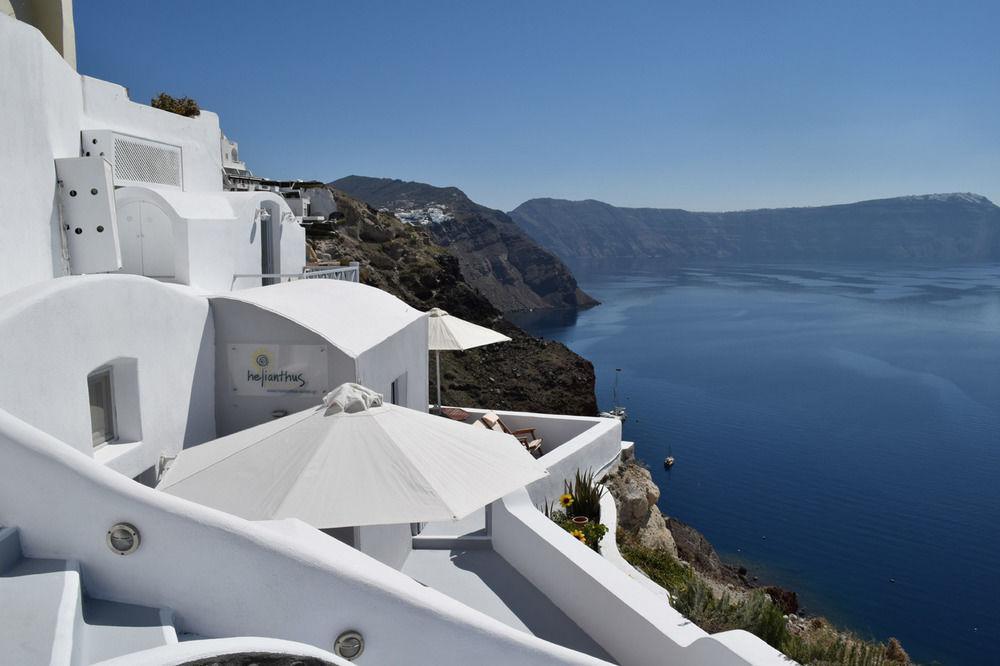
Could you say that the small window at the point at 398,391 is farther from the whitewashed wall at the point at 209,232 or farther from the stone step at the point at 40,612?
the stone step at the point at 40,612

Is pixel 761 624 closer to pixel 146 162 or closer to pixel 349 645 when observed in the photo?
pixel 349 645

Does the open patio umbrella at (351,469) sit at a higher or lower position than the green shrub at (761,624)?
higher

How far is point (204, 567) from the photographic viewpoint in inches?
120

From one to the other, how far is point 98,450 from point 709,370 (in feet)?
223

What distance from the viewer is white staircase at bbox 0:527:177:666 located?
90.5 inches

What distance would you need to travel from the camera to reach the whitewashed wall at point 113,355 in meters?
5.05

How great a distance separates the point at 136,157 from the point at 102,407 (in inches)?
247

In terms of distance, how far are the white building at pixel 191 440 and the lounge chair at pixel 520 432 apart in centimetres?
33

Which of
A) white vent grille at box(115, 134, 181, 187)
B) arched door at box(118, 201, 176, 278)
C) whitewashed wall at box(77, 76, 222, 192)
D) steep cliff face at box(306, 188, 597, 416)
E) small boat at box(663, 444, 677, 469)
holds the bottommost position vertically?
small boat at box(663, 444, 677, 469)

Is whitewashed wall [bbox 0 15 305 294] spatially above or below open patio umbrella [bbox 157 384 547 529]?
above

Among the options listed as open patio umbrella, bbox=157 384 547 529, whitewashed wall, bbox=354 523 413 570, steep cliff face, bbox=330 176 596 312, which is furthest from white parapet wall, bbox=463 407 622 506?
steep cliff face, bbox=330 176 596 312

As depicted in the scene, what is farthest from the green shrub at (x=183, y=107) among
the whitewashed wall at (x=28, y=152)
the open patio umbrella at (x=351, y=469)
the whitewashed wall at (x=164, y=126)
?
the open patio umbrella at (x=351, y=469)

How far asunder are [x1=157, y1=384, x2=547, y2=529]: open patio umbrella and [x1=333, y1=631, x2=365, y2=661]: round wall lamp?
170 centimetres

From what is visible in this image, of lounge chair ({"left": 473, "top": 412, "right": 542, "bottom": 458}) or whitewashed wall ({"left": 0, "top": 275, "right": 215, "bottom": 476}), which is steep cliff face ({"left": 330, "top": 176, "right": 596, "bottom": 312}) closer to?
lounge chair ({"left": 473, "top": 412, "right": 542, "bottom": 458})
